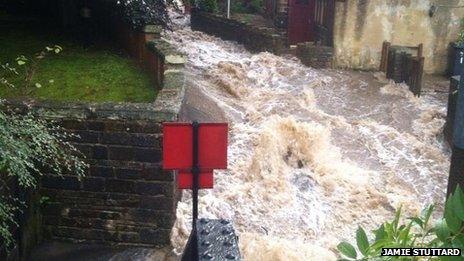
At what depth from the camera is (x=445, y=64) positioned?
14.6 meters

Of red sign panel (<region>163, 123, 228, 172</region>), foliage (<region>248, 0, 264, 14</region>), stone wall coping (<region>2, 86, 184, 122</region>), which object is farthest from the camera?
foliage (<region>248, 0, 264, 14</region>)

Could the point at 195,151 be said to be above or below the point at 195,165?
above

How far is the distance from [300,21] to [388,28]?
3258 mm

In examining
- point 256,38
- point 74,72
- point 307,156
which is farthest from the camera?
point 256,38

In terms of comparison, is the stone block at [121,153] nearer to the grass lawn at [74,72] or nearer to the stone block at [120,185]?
the stone block at [120,185]

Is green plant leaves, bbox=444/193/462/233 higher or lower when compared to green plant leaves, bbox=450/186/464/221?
lower

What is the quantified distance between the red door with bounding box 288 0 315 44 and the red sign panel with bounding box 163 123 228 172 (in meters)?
13.1

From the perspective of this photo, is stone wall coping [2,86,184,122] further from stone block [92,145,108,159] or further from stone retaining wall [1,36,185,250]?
stone block [92,145,108,159]

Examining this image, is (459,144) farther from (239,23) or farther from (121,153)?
(239,23)

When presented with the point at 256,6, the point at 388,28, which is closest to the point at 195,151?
the point at 388,28

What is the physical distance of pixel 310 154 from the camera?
8867mm

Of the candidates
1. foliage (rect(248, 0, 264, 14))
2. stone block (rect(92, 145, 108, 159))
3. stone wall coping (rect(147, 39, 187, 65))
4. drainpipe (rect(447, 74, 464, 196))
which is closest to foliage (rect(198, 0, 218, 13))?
foliage (rect(248, 0, 264, 14))

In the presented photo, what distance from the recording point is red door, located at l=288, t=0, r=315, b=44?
16.5 m

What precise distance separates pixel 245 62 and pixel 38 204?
900cm
